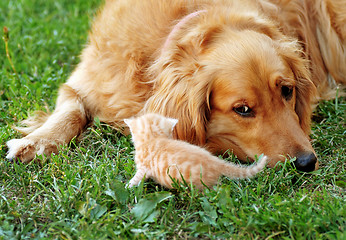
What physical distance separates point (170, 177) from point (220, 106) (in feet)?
2.25

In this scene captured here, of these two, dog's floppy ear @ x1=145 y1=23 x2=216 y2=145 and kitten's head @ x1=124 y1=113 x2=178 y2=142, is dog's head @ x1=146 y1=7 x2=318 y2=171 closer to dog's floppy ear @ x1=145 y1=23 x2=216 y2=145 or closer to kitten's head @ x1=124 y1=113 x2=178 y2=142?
dog's floppy ear @ x1=145 y1=23 x2=216 y2=145

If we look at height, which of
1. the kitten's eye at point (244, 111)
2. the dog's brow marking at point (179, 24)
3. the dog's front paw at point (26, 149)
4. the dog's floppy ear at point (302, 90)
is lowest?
the dog's floppy ear at point (302, 90)

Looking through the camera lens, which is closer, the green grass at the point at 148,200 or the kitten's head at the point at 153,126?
the green grass at the point at 148,200

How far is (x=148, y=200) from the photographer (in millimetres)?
2588

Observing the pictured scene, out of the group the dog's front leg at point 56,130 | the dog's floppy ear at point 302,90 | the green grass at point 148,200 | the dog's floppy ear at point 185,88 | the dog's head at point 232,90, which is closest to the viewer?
the green grass at point 148,200

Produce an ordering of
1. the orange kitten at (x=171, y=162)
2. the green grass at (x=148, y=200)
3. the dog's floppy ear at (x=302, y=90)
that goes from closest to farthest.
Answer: the green grass at (x=148, y=200)
the orange kitten at (x=171, y=162)
the dog's floppy ear at (x=302, y=90)

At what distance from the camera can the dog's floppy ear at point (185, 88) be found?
3096 millimetres

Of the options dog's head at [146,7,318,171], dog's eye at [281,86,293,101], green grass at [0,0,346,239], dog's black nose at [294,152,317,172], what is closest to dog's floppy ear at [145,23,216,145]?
dog's head at [146,7,318,171]

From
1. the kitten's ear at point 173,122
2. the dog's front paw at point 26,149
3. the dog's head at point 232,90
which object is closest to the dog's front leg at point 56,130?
the dog's front paw at point 26,149

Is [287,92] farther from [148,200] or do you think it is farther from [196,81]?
[148,200]

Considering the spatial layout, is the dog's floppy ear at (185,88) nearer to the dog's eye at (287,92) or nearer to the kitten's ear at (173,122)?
the kitten's ear at (173,122)

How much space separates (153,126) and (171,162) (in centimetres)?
33

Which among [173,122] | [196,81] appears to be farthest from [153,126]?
[196,81]

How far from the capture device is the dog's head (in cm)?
297
